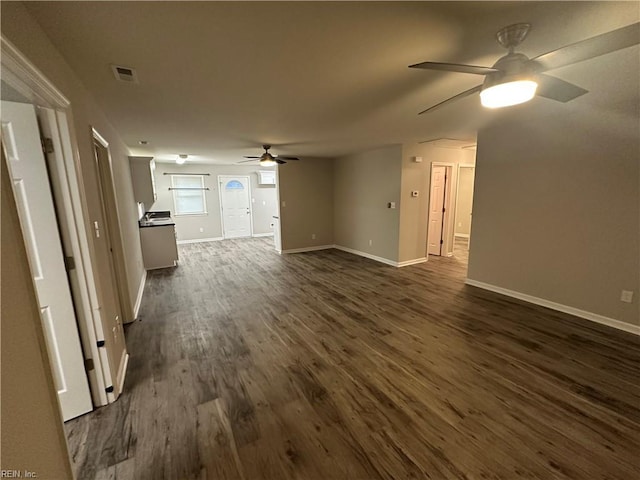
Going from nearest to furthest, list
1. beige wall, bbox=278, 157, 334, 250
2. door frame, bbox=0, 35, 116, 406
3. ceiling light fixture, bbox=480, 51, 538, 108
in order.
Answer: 1. door frame, bbox=0, 35, 116, 406
2. ceiling light fixture, bbox=480, 51, 538, 108
3. beige wall, bbox=278, 157, 334, 250

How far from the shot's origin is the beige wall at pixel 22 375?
89cm

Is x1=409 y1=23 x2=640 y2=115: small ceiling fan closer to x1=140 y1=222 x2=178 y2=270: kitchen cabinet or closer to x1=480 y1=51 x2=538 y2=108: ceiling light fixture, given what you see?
x1=480 y1=51 x2=538 y2=108: ceiling light fixture

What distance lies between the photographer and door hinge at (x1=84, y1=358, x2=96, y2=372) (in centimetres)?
188

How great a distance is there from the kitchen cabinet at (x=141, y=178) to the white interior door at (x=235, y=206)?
3.39 meters

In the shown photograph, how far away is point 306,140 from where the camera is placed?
4516mm

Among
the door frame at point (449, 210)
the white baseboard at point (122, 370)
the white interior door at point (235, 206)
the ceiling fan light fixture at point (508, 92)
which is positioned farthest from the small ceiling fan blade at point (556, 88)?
the white interior door at point (235, 206)

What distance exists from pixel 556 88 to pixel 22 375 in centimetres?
324

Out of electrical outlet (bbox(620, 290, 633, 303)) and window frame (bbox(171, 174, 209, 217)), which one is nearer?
electrical outlet (bbox(620, 290, 633, 303))

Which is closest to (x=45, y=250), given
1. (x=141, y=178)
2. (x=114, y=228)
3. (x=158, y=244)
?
(x=114, y=228)

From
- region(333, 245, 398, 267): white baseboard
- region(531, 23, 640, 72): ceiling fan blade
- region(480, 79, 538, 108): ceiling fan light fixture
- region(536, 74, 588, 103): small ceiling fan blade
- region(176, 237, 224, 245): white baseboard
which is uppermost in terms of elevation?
region(531, 23, 640, 72): ceiling fan blade

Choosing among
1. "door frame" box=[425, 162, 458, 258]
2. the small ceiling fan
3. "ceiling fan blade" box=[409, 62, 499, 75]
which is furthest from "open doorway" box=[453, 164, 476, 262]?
"ceiling fan blade" box=[409, 62, 499, 75]

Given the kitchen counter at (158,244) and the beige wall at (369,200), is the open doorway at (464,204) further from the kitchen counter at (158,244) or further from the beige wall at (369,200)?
the kitchen counter at (158,244)

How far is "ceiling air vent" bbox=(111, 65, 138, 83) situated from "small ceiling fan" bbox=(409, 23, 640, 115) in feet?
6.52

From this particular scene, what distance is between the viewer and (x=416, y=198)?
5582mm
